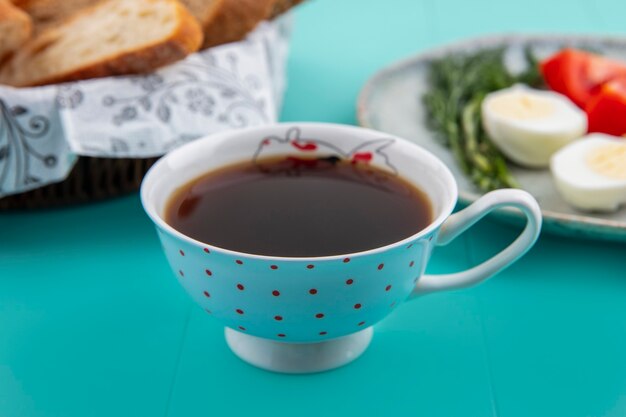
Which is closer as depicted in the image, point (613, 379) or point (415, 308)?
point (613, 379)

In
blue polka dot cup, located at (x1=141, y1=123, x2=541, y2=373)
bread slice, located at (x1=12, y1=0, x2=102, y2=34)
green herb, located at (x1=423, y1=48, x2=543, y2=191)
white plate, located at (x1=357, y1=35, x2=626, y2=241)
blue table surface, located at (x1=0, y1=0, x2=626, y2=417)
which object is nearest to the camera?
blue polka dot cup, located at (x1=141, y1=123, x2=541, y2=373)

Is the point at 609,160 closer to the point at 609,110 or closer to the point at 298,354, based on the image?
the point at 609,110

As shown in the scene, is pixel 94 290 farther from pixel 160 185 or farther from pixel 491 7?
pixel 491 7

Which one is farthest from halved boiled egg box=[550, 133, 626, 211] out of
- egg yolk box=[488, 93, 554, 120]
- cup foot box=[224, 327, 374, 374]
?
cup foot box=[224, 327, 374, 374]

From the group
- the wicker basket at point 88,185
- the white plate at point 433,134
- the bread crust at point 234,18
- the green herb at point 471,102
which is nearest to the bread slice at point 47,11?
the bread crust at point 234,18

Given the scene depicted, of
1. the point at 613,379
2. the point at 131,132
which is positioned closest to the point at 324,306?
the point at 613,379

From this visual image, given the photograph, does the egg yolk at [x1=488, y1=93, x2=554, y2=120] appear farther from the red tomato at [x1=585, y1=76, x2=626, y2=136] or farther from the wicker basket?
the wicker basket

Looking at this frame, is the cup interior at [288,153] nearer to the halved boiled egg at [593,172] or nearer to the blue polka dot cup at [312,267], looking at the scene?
the blue polka dot cup at [312,267]
